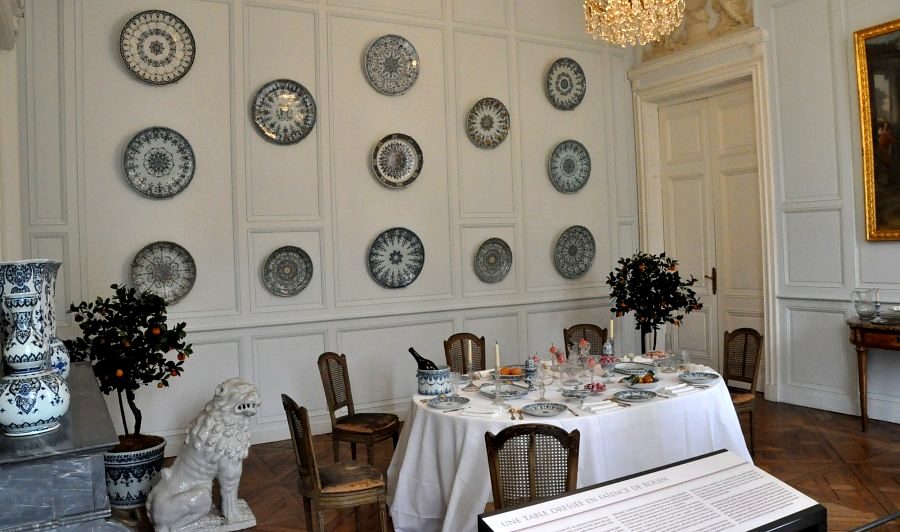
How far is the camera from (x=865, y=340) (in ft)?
16.1

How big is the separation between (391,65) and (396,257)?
1.68 m

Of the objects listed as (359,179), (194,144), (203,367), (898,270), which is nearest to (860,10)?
(898,270)

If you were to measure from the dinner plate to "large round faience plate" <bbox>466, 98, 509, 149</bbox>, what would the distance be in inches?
112

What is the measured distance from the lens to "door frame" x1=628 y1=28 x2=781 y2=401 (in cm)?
587

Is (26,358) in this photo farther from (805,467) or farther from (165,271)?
(805,467)

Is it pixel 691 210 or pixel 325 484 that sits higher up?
pixel 691 210

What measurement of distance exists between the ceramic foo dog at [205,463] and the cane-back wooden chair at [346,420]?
0.69 m

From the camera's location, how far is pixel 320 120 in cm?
553

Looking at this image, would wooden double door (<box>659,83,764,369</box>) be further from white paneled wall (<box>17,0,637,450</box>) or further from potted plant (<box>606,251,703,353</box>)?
potted plant (<box>606,251,703,353</box>)

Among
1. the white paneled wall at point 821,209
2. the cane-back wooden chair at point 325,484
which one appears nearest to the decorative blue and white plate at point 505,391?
the cane-back wooden chair at point 325,484

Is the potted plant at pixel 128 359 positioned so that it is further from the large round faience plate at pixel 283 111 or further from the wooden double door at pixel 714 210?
the wooden double door at pixel 714 210

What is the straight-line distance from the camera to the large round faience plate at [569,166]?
6.61m

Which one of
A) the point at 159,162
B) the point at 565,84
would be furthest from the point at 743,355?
the point at 159,162

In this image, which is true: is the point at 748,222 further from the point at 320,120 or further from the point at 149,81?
the point at 149,81
